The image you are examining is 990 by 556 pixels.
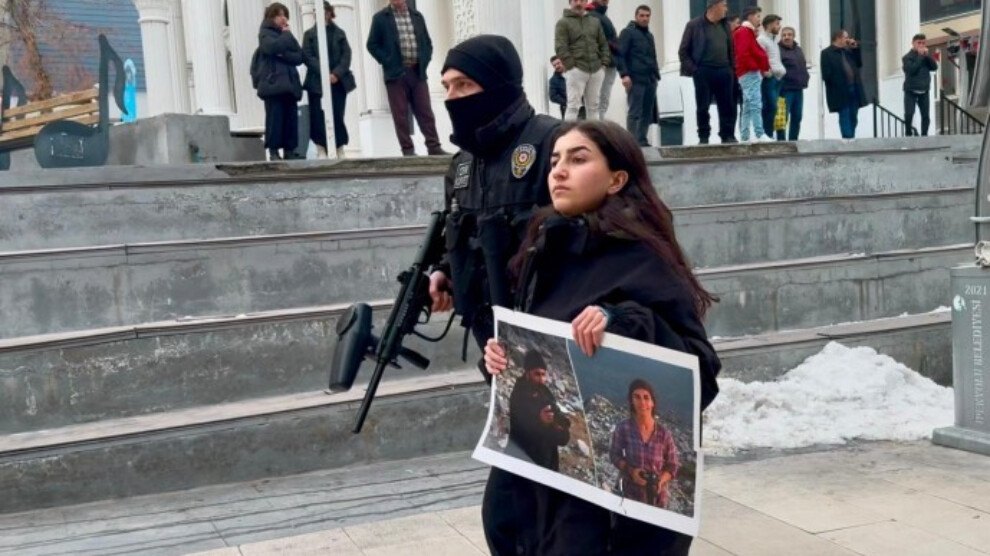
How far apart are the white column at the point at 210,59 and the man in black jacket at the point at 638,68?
892 centimetres

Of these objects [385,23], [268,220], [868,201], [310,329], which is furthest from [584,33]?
[310,329]

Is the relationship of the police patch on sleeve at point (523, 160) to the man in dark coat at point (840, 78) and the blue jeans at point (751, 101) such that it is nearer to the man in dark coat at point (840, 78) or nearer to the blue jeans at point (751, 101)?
the blue jeans at point (751, 101)

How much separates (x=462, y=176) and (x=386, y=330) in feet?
2.07

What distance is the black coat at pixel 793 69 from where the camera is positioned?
13516 millimetres

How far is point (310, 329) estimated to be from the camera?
6410 mm

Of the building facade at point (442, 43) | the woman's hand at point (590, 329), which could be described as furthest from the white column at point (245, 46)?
the woman's hand at point (590, 329)

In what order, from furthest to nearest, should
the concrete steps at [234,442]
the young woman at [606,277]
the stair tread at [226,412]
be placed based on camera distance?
the stair tread at [226,412] < the concrete steps at [234,442] < the young woman at [606,277]

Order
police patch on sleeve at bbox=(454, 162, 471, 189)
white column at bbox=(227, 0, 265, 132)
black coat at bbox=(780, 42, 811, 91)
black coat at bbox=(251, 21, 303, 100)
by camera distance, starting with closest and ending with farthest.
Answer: police patch on sleeve at bbox=(454, 162, 471, 189) < black coat at bbox=(251, 21, 303, 100) < black coat at bbox=(780, 42, 811, 91) < white column at bbox=(227, 0, 265, 132)

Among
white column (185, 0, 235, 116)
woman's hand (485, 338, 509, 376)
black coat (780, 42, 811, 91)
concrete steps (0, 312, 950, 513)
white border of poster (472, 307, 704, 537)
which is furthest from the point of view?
white column (185, 0, 235, 116)

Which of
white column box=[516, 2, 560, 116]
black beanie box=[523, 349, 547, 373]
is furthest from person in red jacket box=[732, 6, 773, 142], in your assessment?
black beanie box=[523, 349, 547, 373]

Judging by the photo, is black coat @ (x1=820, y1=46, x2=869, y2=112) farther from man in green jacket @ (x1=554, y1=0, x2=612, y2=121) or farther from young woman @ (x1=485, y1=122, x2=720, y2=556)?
young woman @ (x1=485, y1=122, x2=720, y2=556)

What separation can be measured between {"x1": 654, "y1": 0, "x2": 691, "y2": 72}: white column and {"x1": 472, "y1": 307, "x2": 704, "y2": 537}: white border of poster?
18119mm

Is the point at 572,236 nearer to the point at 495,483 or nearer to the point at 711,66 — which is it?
the point at 495,483

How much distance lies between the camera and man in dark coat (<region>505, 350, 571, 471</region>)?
2.57 meters
